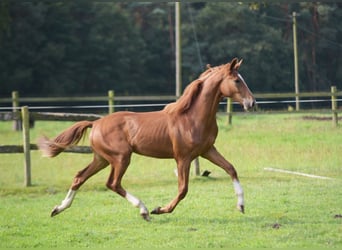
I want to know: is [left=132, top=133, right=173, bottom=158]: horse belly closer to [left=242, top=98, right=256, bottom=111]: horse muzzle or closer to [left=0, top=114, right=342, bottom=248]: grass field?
[left=0, top=114, right=342, bottom=248]: grass field

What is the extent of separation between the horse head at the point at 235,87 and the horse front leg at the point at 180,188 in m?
0.75

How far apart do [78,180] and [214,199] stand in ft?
5.62

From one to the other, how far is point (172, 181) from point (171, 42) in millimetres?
11577

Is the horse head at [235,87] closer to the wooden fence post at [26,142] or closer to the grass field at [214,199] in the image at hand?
the grass field at [214,199]

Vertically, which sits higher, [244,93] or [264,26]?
[264,26]

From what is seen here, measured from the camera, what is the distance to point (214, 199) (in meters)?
7.43

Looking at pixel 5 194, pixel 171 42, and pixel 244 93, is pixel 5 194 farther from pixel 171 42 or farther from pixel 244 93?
pixel 171 42

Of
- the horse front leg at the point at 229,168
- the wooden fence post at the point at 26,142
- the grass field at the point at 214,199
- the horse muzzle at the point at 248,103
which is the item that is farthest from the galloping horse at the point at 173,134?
the wooden fence post at the point at 26,142

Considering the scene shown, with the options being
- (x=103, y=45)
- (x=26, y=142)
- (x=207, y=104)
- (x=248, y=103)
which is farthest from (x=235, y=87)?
(x=103, y=45)

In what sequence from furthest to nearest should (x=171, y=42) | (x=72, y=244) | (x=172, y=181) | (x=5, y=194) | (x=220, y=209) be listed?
(x=171, y=42), (x=172, y=181), (x=5, y=194), (x=220, y=209), (x=72, y=244)

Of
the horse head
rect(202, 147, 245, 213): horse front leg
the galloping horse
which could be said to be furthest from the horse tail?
the horse head

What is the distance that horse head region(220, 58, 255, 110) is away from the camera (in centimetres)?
607

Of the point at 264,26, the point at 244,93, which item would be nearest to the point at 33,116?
the point at 264,26

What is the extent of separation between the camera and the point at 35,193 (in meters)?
9.16
